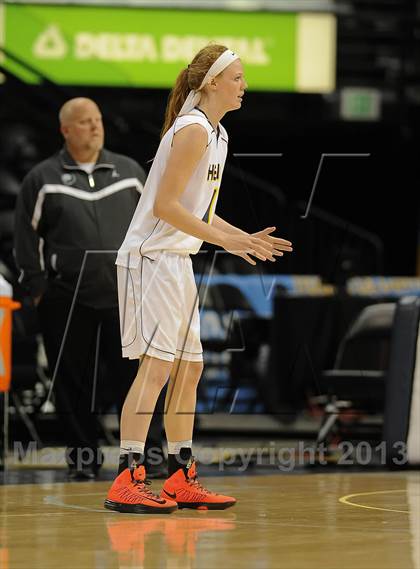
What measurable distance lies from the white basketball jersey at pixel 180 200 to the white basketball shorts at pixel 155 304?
43mm

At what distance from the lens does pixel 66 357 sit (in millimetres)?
6930

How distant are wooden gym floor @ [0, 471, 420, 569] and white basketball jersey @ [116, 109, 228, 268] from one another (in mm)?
1078

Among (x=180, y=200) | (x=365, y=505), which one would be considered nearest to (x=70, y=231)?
(x=180, y=200)

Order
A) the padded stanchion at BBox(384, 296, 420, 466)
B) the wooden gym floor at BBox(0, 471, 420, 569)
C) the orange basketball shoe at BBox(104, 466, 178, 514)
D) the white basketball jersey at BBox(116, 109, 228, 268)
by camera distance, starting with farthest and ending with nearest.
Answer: the padded stanchion at BBox(384, 296, 420, 466) < the white basketball jersey at BBox(116, 109, 228, 268) < the orange basketball shoe at BBox(104, 466, 178, 514) < the wooden gym floor at BBox(0, 471, 420, 569)

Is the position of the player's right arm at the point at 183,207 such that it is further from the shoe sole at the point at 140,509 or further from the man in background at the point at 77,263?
the man in background at the point at 77,263

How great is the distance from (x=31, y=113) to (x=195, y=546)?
711 cm

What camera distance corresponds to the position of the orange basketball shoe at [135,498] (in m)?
5.11

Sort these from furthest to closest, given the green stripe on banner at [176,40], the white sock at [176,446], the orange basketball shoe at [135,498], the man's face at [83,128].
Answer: the green stripe on banner at [176,40] → the man's face at [83,128] → the white sock at [176,446] → the orange basketball shoe at [135,498]

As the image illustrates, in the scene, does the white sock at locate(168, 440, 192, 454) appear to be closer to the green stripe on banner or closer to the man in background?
the man in background

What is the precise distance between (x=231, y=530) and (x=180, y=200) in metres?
1.39

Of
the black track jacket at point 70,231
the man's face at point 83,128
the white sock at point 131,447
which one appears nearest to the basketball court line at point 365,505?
the white sock at point 131,447

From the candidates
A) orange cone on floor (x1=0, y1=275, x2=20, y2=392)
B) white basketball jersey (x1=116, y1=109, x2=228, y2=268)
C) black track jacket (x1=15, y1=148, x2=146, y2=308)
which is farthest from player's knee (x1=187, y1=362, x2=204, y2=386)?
orange cone on floor (x1=0, y1=275, x2=20, y2=392)

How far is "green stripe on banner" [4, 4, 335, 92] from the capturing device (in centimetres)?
1391

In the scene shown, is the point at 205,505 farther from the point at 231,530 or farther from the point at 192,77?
the point at 192,77
